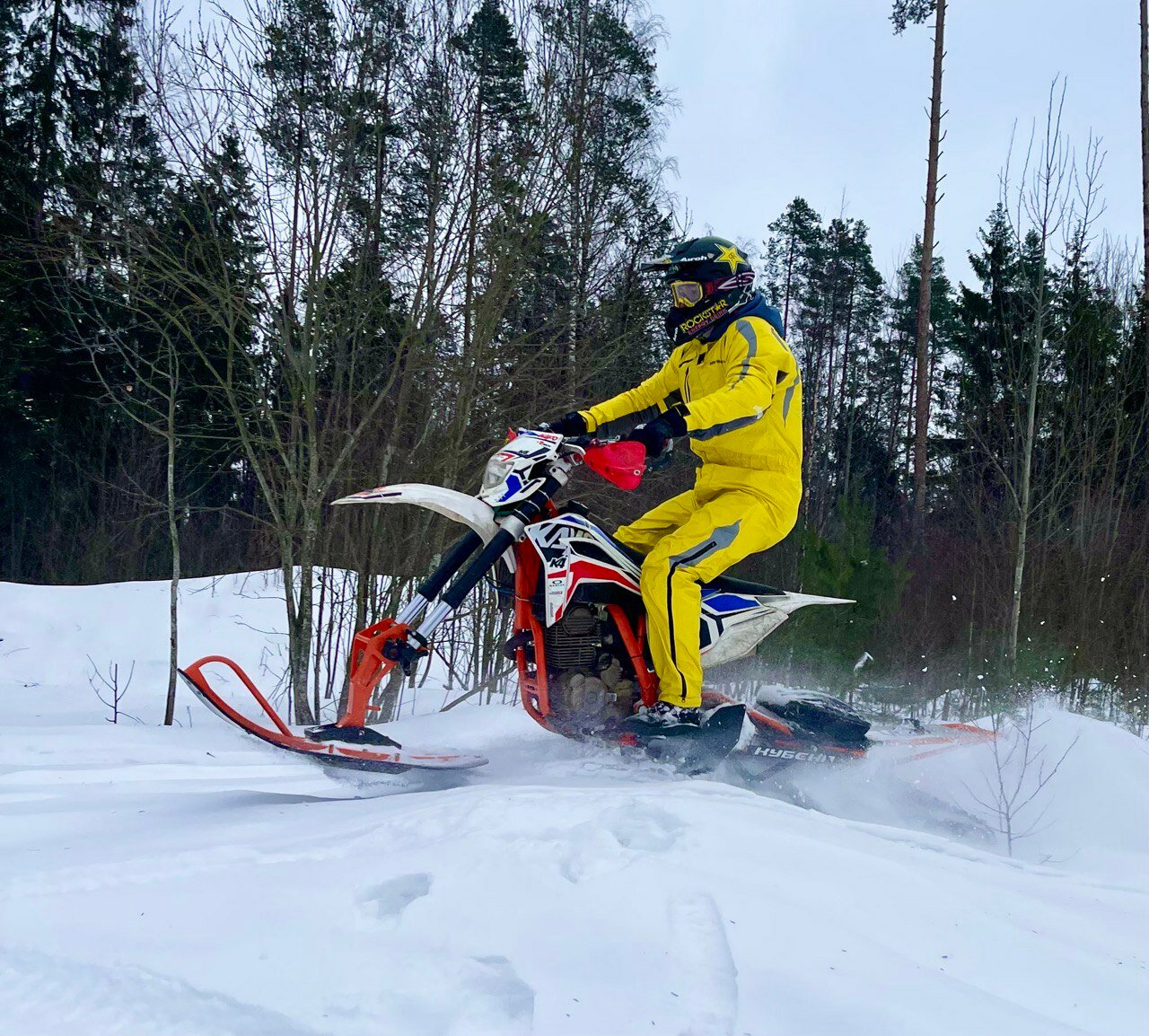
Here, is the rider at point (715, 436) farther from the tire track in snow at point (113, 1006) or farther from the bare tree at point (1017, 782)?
the tire track in snow at point (113, 1006)

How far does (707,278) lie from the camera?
12.8ft

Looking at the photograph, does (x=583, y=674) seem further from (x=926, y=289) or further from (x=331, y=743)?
(x=926, y=289)

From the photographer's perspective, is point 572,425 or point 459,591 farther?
point 572,425

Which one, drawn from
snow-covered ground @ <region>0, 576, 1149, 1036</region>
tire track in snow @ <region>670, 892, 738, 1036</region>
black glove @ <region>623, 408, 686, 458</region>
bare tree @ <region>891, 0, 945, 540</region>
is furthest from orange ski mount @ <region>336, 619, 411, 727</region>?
bare tree @ <region>891, 0, 945, 540</region>

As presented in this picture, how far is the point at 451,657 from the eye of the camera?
23.3 ft

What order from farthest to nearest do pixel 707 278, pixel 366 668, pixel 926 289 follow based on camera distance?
pixel 926 289 < pixel 707 278 < pixel 366 668

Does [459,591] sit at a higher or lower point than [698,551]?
lower

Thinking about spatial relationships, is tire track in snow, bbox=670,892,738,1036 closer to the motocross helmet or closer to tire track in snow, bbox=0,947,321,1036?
tire track in snow, bbox=0,947,321,1036

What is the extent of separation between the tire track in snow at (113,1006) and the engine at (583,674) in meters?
2.19

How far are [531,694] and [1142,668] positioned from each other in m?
8.25

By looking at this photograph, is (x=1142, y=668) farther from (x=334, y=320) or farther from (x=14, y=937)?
(x=14, y=937)

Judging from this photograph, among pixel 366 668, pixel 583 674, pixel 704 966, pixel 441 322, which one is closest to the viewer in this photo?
pixel 704 966

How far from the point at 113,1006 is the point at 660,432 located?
8.19 ft

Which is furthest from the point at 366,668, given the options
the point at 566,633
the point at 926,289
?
the point at 926,289
